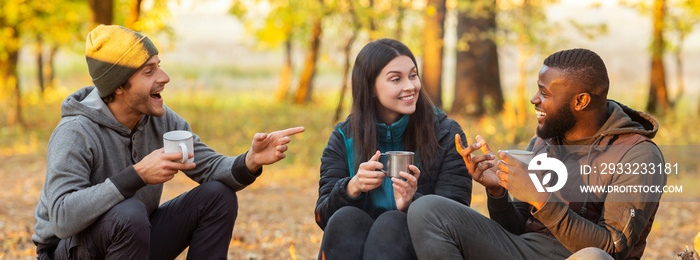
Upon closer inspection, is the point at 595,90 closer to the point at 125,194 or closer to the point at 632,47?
the point at 125,194

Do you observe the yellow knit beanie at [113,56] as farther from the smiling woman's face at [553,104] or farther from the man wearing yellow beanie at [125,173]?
the smiling woman's face at [553,104]

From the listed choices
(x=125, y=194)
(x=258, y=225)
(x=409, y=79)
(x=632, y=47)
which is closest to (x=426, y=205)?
(x=409, y=79)

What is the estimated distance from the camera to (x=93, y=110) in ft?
10.9

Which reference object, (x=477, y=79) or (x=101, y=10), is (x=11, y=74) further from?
(x=477, y=79)

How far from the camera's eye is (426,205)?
2.96 m

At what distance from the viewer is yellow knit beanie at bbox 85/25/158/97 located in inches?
130

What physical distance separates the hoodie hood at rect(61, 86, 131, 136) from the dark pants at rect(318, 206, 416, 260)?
4.04 ft

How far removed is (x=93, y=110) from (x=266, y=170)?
6.06m

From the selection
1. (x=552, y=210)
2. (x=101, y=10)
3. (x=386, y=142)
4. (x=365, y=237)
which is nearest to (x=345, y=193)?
(x=365, y=237)

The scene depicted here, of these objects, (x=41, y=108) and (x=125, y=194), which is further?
(x=41, y=108)

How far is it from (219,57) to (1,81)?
15.0 m

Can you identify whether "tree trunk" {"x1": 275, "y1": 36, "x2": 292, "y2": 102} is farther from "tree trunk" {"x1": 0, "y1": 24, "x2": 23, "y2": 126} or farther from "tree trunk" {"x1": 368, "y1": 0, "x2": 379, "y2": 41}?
"tree trunk" {"x1": 368, "y1": 0, "x2": 379, "y2": 41}

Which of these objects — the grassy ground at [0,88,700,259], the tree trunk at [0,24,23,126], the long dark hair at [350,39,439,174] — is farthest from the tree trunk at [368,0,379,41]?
the long dark hair at [350,39,439,174]

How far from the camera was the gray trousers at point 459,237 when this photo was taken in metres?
2.90
